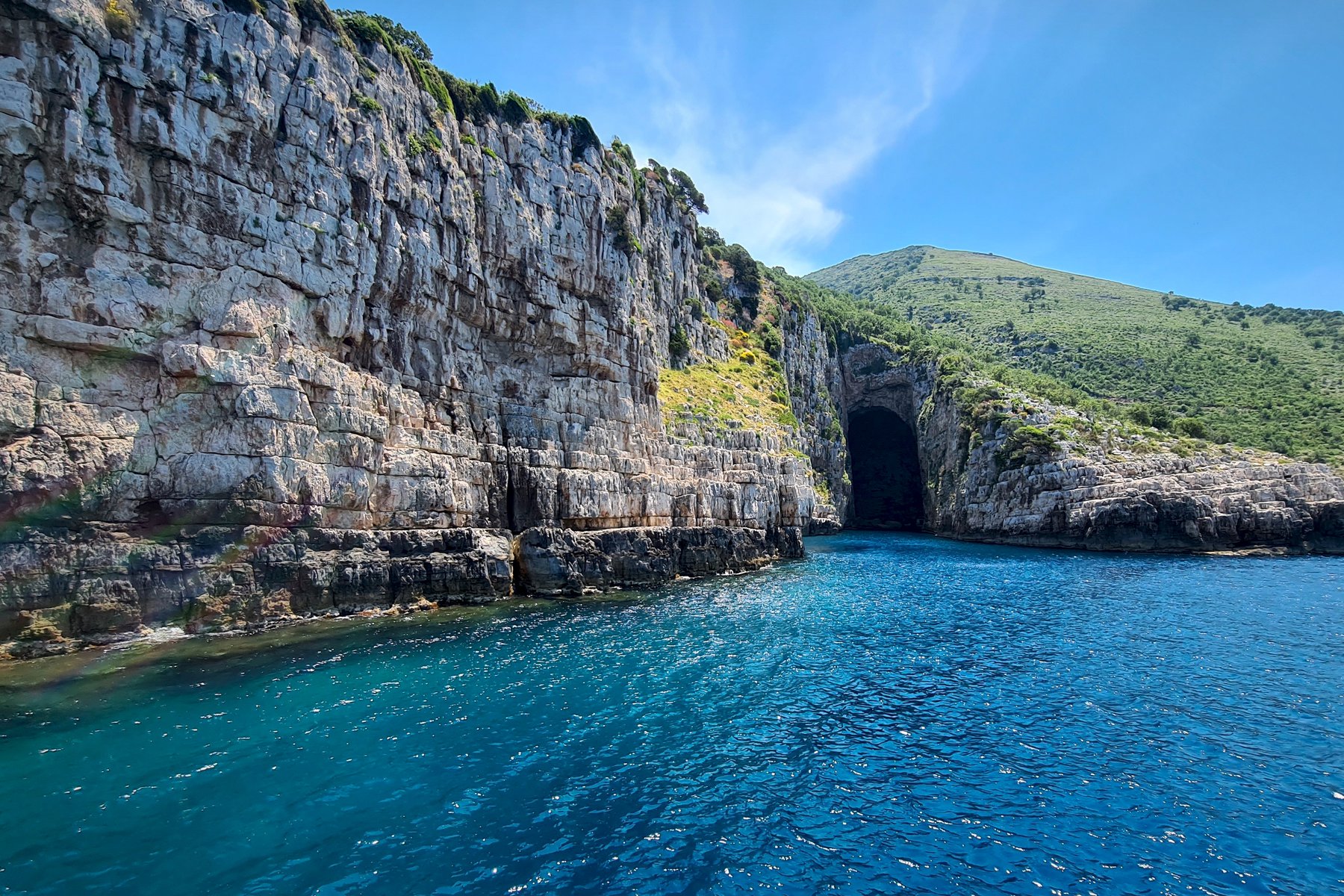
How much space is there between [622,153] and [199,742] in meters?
60.5

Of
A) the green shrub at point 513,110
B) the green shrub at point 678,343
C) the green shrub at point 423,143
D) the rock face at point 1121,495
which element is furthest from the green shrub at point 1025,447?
the green shrub at point 423,143

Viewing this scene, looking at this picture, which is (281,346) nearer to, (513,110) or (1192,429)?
(513,110)

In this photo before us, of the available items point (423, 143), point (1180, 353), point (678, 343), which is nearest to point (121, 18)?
point (423, 143)

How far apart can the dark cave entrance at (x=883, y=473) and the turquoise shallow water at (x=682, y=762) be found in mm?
77612

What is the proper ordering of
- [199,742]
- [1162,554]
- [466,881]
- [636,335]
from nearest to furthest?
[466,881], [199,742], [636,335], [1162,554]

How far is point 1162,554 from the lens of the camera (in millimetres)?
55469

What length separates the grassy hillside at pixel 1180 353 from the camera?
72.6 m

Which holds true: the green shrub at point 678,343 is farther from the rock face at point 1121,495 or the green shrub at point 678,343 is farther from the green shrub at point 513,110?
the rock face at point 1121,495

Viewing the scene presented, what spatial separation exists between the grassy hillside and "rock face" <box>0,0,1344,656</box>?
22403 mm

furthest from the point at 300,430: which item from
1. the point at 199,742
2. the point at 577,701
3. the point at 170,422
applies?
the point at 577,701

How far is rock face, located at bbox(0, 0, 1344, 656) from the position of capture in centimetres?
2355

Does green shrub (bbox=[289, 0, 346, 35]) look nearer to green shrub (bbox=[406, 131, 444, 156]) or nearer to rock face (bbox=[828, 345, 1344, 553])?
green shrub (bbox=[406, 131, 444, 156])

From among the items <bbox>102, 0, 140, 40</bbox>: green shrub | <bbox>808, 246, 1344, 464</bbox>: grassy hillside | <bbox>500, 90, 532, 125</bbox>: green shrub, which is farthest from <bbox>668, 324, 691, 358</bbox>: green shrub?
<bbox>808, 246, 1344, 464</bbox>: grassy hillside

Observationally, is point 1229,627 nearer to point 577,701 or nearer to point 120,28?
point 577,701
